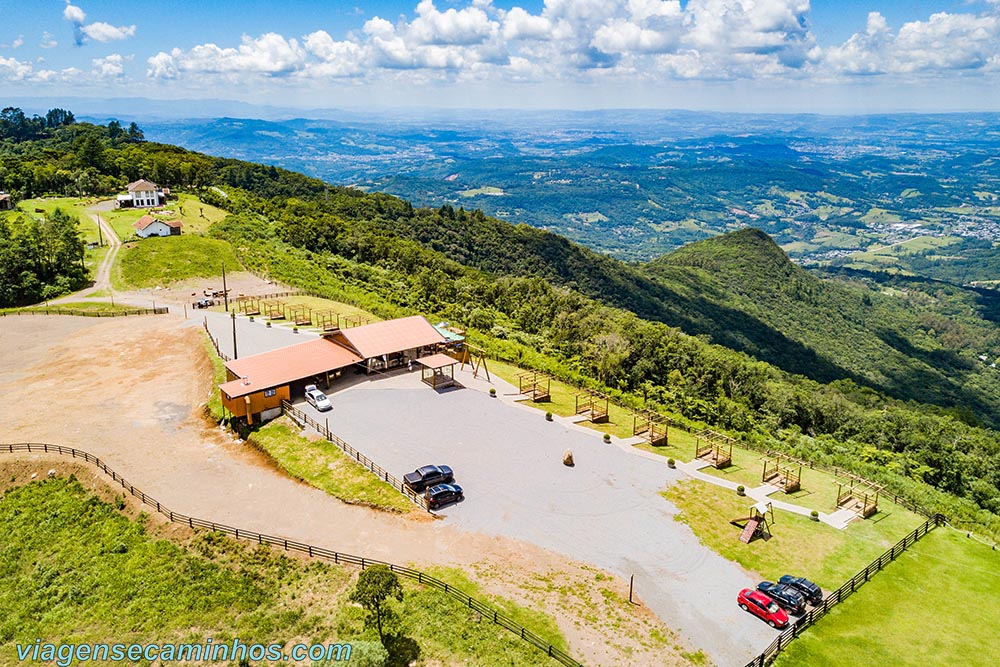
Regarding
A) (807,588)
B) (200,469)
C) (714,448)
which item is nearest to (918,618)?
(807,588)

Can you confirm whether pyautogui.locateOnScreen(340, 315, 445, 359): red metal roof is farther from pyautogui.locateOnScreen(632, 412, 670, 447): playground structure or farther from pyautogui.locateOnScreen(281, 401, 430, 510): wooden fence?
pyautogui.locateOnScreen(632, 412, 670, 447): playground structure

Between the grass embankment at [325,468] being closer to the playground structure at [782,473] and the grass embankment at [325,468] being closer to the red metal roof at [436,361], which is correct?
the red metal roof at [436,361]

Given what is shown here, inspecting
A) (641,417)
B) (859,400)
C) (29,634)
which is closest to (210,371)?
(29,634)

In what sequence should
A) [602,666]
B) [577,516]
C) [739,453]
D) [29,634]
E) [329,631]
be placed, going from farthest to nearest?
[739,453], [577,516], [29,634], [329,631], [602,666]

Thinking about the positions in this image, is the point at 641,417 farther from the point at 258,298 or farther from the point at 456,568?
the point at 258,298

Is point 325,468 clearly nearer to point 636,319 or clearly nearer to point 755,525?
point 755,525

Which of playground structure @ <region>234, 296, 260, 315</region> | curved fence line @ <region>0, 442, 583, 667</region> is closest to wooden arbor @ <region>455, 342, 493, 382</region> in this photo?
curved fence line @ <region>0, 442, 583, 667</region>
